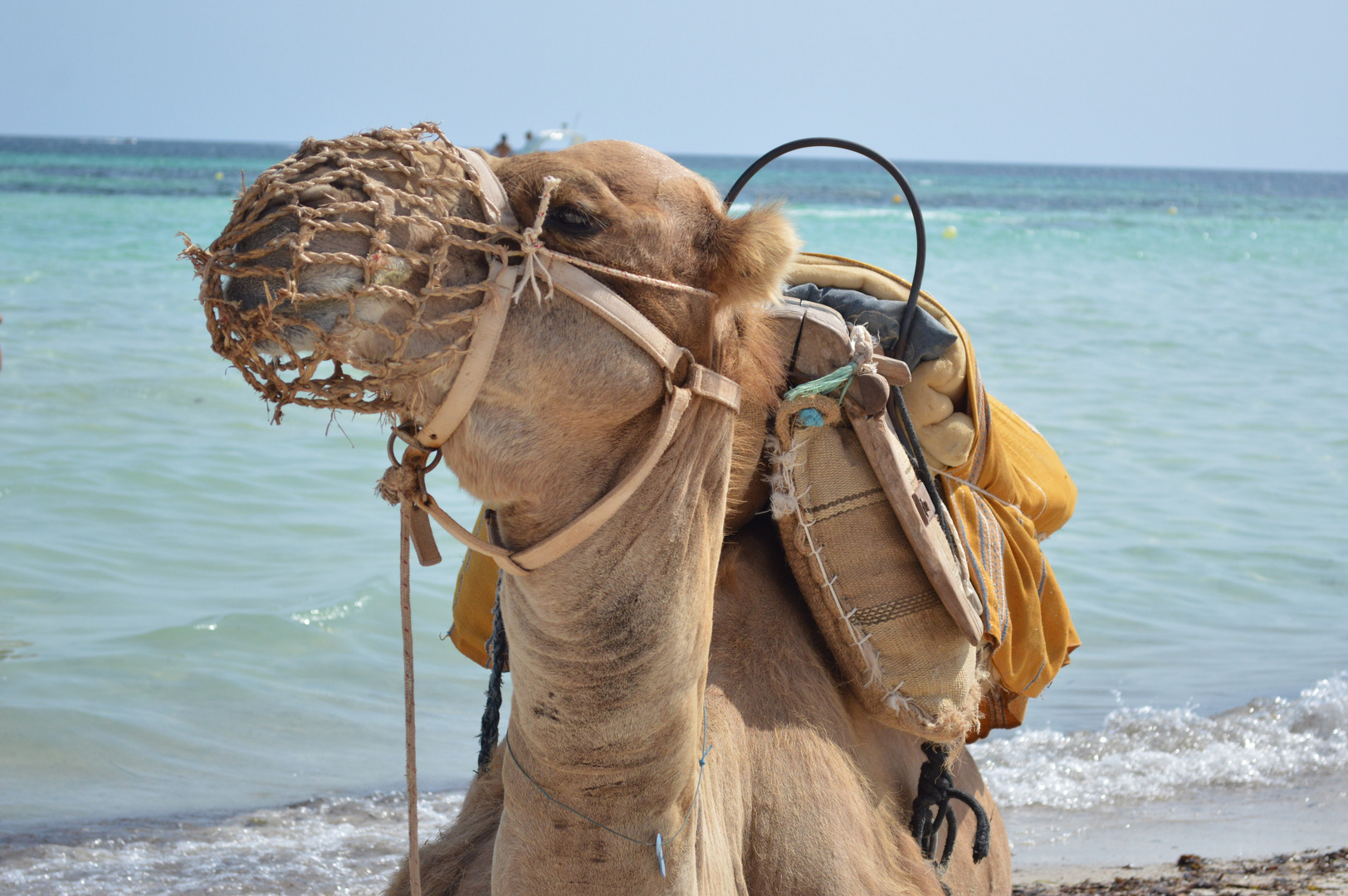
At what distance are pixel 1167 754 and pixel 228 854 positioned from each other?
385 centimetres

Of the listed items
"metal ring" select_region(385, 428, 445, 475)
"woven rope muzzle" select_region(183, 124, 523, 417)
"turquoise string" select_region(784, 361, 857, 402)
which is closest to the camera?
"woven rope muzzle" select_region(183, 124, 523, 417)

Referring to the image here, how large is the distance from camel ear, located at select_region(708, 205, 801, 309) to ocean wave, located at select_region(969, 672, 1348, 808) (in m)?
3.85

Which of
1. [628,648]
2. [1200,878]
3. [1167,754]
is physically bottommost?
[1167,754]

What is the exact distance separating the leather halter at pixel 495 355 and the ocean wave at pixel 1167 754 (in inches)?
151

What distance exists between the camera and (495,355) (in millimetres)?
1438

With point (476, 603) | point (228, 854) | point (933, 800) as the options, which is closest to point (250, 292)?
point (476, 603)

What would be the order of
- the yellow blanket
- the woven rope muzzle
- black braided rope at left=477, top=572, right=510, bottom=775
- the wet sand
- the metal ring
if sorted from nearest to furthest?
the woven rope muzzle
the metal ring
black braided rope at left=477, top=572, right=510, bottom=775
the yellow blanket
the wet sand

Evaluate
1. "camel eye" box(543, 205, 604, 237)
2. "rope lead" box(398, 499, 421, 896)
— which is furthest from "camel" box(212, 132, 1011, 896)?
"rope lead" box(398, 499, 421, 896)

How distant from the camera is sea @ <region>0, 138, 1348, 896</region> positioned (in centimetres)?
446

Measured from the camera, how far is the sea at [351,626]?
14.6 feet

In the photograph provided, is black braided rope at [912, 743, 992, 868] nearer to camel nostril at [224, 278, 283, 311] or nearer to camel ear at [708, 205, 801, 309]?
camel ear at [708, 205, 801, 309]

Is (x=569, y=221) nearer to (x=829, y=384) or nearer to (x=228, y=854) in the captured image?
(x=829, y=384)

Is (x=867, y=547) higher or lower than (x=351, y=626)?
higher

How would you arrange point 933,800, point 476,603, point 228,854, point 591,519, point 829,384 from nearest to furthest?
point 591,519 → point 829,384 → point 933,800 → point 476,603 → point 228,854
